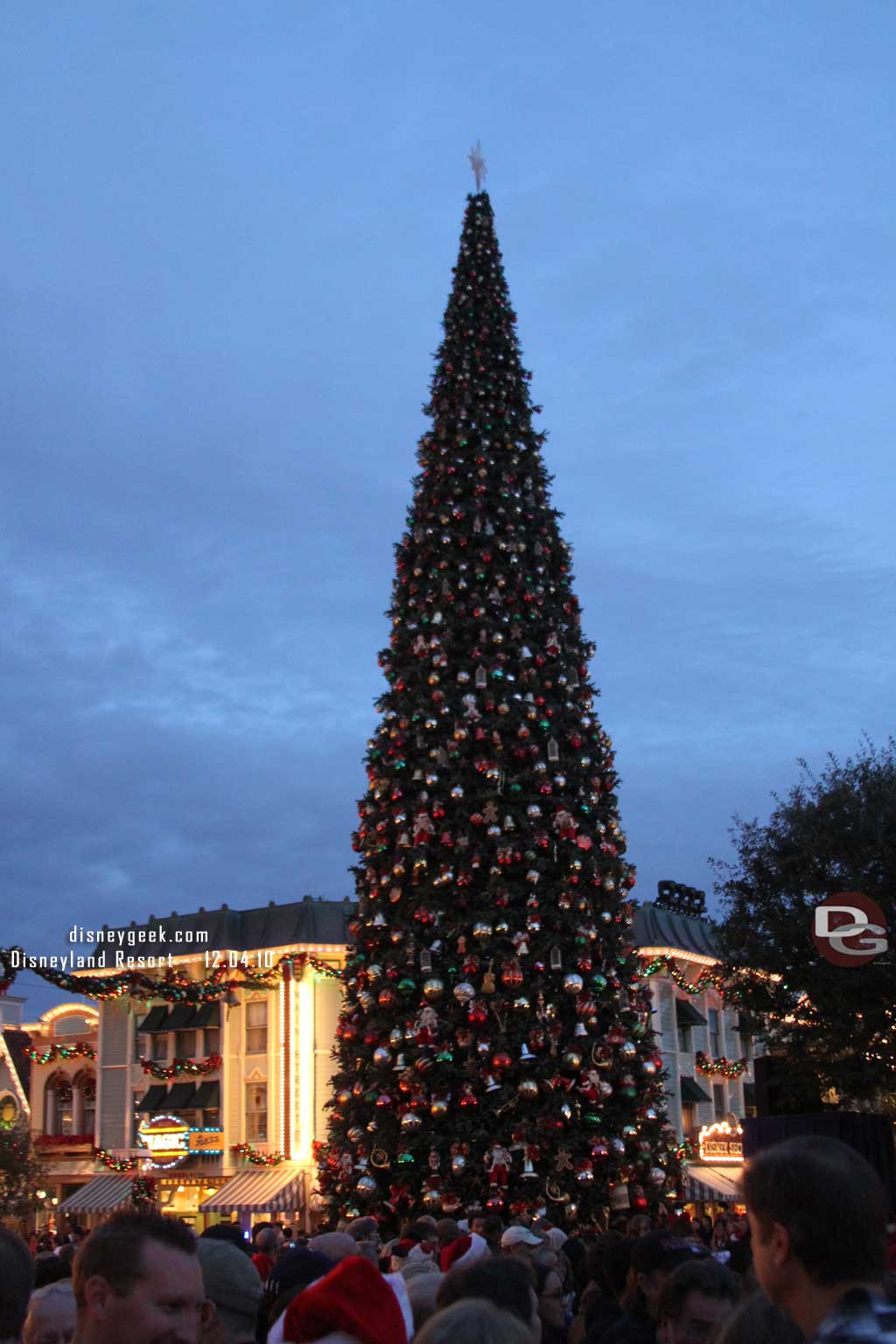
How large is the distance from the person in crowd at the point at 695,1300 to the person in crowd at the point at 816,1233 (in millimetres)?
2307

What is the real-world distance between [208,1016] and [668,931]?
1534 centimetres

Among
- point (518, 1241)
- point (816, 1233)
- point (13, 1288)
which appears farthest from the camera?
point (518, 1241)

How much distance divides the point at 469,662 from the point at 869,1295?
54.1 feet

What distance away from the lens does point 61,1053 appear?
1854 inches

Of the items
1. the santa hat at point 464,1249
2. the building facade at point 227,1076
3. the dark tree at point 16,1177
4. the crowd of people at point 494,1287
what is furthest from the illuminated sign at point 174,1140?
the crowd of people at point 494,1287

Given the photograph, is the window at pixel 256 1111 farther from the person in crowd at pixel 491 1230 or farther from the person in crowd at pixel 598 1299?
the person in crowd at pixel 598 1299

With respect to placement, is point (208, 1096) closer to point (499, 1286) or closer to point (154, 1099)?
point (154, 1099)

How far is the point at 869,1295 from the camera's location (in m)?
2.71

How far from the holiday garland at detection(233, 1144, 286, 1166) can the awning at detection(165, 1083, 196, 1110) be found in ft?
7.77

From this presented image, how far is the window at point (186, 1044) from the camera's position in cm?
4250

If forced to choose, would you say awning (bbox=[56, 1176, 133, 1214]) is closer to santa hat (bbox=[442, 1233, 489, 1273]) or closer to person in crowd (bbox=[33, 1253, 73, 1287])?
santa hat (bbox=[442, 1233, 489, 1273])

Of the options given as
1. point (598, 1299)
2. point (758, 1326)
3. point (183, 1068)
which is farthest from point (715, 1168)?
point (758, 1326)

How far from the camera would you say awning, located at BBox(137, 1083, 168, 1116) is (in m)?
42.0

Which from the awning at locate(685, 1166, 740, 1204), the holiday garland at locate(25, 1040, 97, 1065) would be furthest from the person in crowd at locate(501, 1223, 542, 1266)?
the holiday garland at locate(25, 1040, 97, 1065)
